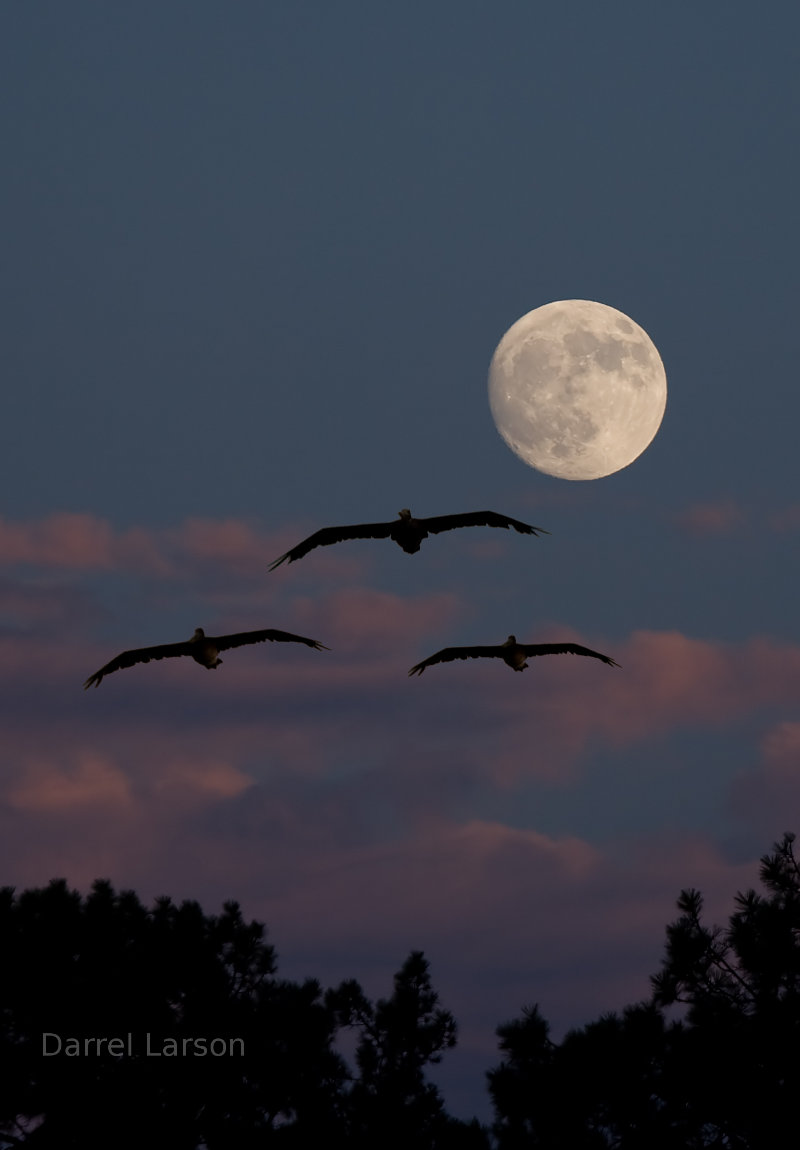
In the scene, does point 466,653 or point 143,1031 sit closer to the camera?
point 466,653

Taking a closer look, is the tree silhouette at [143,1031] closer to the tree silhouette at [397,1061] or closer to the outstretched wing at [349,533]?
the tree silhouette at [397,1061]

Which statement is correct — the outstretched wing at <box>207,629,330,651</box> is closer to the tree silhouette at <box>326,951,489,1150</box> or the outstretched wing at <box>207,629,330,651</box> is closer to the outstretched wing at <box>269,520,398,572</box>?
the outstretched wing at <box>269,520,398,572</box>

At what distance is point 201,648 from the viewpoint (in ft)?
100

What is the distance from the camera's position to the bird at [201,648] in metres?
30.4

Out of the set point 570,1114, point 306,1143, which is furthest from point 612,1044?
point 306,1143

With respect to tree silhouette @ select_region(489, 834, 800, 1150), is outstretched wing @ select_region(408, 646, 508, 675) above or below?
above

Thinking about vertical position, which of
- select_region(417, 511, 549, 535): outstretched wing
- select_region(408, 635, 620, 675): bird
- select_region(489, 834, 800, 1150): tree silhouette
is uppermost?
select_region(417, 511, 549, 535): outstretched wing

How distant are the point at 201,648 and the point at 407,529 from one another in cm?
429

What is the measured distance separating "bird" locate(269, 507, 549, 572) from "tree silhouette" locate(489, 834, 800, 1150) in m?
7.69

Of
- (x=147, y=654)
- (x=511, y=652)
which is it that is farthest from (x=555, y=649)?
(x=147, y=654)

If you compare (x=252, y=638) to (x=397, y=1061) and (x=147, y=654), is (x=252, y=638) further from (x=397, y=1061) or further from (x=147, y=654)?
(x=397, y=1061)

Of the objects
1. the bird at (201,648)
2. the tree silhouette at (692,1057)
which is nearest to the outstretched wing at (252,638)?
the bird at (201,648)

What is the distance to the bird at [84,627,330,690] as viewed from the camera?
30375 millimetres

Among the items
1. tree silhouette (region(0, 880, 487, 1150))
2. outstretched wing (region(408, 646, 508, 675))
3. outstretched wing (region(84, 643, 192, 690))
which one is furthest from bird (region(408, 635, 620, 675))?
tree silhouette (region(0, 880, 487, 1150))
